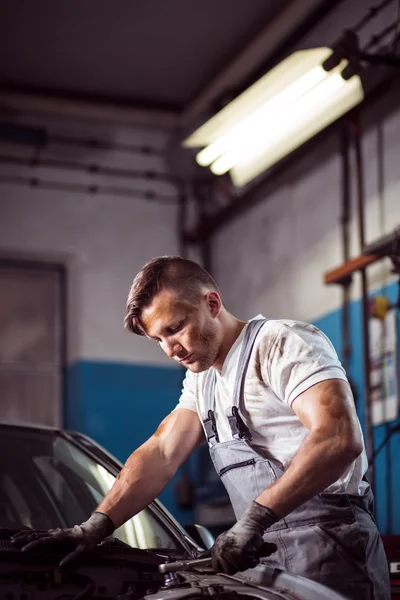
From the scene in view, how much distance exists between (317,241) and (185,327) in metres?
4.08

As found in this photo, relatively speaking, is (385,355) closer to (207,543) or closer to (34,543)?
(207,543)

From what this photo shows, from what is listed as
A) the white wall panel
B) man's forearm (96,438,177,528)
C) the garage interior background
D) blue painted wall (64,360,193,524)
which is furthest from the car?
the white wall panel

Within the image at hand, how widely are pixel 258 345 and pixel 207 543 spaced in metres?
0.95

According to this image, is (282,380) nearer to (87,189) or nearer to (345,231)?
(345,231)

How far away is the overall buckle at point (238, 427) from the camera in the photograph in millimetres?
2617

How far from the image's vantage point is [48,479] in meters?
3.61

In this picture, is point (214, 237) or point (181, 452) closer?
point (181, 452)


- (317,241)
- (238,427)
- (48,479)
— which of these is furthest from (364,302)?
(238,427)

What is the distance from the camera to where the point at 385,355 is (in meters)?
5.59

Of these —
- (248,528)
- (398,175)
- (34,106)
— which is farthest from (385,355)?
(34,106)

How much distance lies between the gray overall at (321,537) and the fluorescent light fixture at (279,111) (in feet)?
9.48

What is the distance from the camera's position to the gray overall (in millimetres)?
2439

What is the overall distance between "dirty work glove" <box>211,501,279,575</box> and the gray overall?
0.16 meters

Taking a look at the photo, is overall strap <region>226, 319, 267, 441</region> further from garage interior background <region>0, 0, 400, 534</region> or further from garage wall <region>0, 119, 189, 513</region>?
garage wall <region>0, 119, 189, 513</region>
